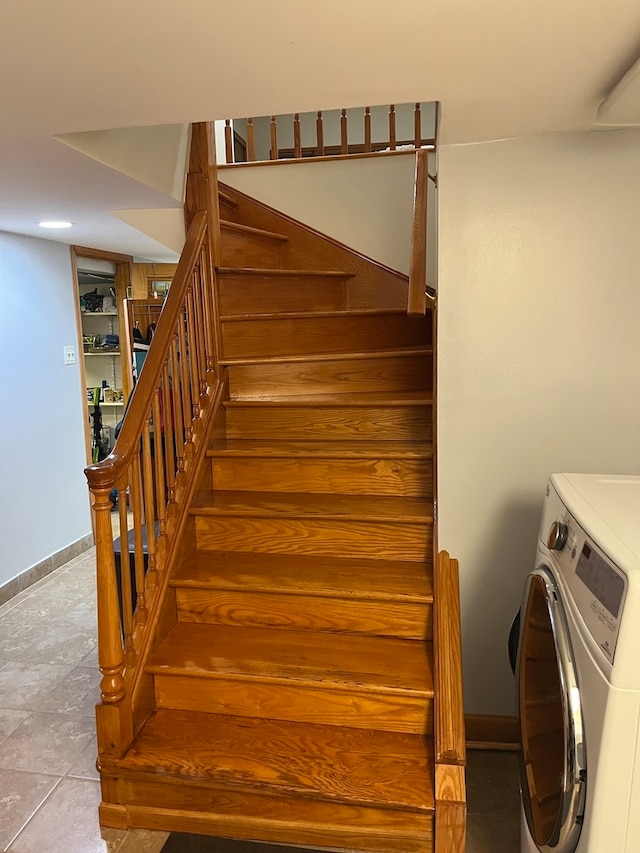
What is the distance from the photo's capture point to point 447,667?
174 cm

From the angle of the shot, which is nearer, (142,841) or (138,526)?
(142,841)

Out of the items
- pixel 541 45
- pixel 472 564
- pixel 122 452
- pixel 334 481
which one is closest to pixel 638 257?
pixel 541 45

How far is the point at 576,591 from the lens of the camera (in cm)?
124

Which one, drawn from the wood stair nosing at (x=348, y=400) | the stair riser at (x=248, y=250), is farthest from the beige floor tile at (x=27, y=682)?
the stair riser at (x=248, y=250)

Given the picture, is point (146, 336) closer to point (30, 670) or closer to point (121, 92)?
point (30, 670)

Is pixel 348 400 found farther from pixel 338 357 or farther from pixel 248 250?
pixel 248 250

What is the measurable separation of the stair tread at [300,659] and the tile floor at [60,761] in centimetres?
43

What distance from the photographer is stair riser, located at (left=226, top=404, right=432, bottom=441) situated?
8.17ft

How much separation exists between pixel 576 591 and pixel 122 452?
1210mm

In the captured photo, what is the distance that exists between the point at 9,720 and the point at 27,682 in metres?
0.26

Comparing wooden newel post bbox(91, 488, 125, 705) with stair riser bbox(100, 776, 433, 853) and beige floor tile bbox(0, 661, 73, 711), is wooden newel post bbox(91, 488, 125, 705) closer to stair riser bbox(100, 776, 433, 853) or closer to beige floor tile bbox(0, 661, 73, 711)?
stair riser bbox(100, 776, 433, 853)

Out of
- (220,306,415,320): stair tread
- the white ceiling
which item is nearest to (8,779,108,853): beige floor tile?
(220,306,415,320): stair tread

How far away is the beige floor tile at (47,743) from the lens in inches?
80.6

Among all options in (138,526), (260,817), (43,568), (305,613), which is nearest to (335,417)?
(305,613)
